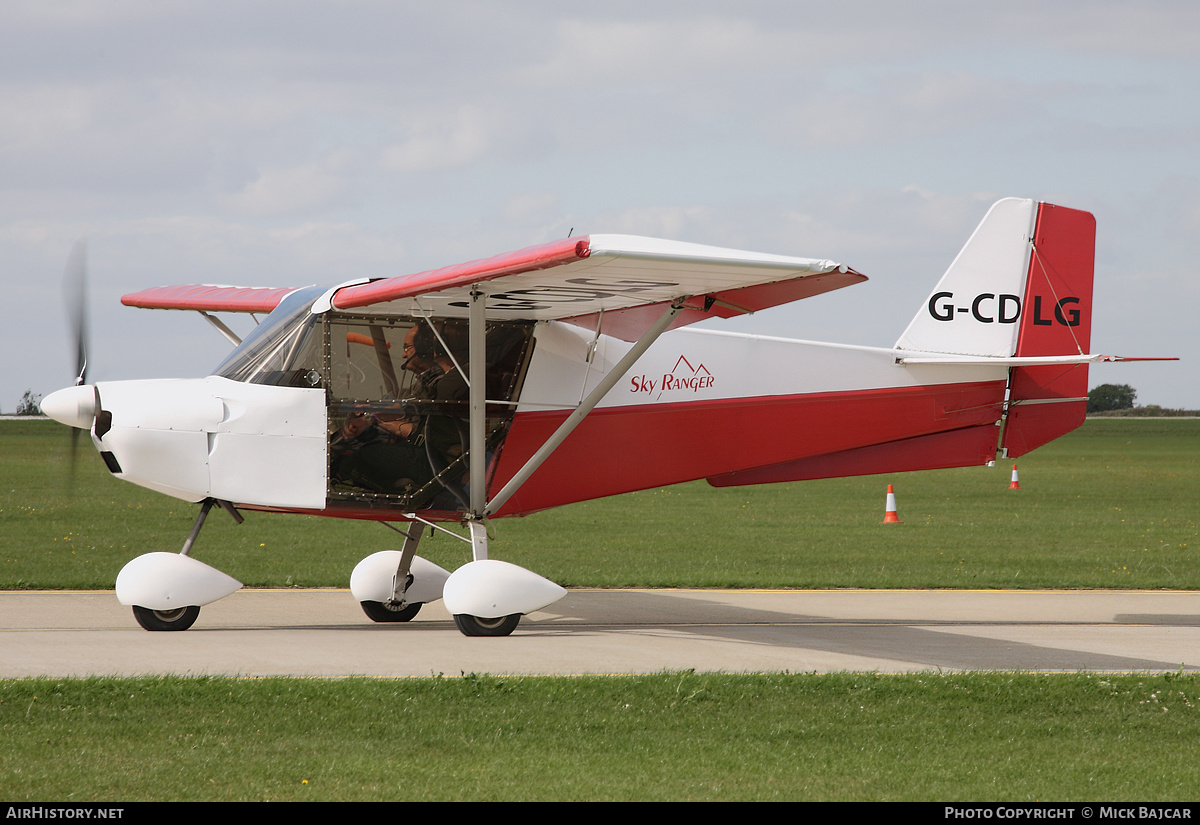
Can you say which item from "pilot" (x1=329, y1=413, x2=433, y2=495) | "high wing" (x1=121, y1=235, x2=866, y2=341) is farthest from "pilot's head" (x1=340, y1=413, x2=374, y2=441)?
"high wing" (x1=121, y1=235, x2=866, y2=341)

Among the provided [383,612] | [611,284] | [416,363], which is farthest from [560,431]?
[383,612]

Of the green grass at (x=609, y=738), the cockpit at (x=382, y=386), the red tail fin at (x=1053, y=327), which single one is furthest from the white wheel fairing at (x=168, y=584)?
the red tail fin at (x=1053, y=327)

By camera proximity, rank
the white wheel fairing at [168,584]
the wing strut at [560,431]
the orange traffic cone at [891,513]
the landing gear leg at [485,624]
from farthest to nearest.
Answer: the orange traffic cone at [891,513], the wing strut at [560,431], the landing gear leg at [485,624], the white wheel fairing at [168,584]

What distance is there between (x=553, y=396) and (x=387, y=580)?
229cm

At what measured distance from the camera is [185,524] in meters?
20.4

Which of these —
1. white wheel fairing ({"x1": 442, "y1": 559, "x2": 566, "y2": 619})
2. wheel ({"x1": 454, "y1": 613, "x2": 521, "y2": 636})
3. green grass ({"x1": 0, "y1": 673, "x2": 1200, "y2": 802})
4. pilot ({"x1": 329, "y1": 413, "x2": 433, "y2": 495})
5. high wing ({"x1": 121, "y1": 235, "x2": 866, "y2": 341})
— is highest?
high wing ({"x1": 121, "y1": 235, "x2": 866, "y2": 341})

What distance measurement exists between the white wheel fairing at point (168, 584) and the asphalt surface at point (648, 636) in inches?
11.7

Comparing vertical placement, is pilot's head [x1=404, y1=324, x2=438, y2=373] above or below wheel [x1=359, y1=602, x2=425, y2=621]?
above

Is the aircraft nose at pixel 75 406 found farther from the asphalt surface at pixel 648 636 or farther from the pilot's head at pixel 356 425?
the pilot's head at pixel 356 425

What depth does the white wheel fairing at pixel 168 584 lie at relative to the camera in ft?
30.1

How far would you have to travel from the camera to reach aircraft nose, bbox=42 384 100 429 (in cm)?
908

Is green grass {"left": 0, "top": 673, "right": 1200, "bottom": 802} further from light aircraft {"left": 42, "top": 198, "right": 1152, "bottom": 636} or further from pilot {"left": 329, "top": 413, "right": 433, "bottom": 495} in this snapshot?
pilot {"left": 329, "top": 413, "right": 433, "bottom": 495}

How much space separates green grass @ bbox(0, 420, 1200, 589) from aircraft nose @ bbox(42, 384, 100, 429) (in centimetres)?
394
